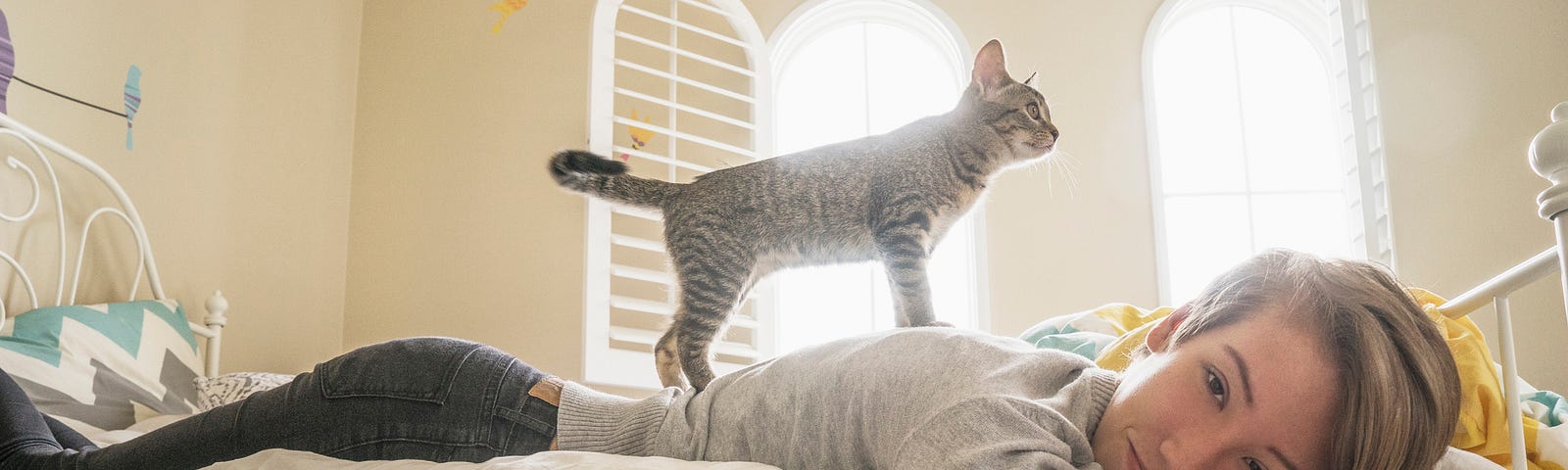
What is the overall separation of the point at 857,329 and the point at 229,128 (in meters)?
1.95

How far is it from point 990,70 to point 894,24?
1752 millimetres

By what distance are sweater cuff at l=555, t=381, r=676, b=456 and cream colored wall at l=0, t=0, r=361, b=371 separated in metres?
1.85

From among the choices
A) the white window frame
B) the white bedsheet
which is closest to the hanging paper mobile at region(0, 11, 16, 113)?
the white bedsheet

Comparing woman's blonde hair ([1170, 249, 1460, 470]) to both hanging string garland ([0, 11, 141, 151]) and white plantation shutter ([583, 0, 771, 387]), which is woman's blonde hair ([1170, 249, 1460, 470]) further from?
hanging string garland ([0, 11, 141, 151])

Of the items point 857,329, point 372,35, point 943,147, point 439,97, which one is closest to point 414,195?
point 439,97

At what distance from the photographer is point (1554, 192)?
1.15 m

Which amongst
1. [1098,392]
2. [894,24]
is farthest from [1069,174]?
[1098,392]

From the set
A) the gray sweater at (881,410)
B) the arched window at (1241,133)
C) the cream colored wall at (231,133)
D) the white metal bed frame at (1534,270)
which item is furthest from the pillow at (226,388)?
the arched window at (1241,133)

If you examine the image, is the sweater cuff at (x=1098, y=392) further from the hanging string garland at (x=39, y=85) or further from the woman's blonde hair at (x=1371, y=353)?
the hanging string garland at (x=39, y=85)

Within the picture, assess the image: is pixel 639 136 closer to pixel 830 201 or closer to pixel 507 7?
pixel 507 7

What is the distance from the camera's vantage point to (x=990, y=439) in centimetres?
101

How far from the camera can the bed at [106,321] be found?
6.98 ft

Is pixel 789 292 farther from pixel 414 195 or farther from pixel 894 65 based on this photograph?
pixel 414 195

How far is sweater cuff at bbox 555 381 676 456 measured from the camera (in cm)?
135
